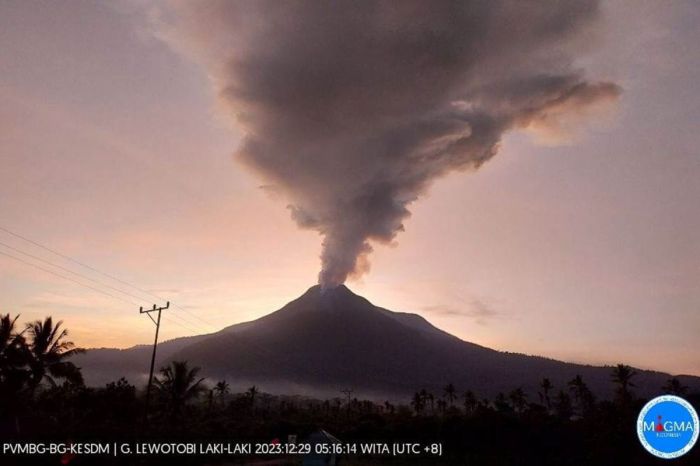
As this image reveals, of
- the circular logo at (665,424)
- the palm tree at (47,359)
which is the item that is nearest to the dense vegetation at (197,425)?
the palm tree at (47,359)

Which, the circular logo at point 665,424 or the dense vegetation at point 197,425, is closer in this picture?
the circular logo at point 665,424

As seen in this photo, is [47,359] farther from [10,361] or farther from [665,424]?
[665,424]

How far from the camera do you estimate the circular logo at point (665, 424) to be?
1991cm

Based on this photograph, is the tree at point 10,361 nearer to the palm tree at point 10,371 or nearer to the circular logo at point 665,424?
the palm tree at point 10,371

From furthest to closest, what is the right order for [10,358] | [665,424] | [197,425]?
[197,425], [10,358], [665,424]

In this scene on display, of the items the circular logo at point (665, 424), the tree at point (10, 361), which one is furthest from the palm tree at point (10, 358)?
the circular logo at point (665, 424)

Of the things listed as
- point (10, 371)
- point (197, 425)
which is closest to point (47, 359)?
point (10, 371)

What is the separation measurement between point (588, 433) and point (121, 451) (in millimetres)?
52142

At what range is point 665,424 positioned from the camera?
20.2 meters

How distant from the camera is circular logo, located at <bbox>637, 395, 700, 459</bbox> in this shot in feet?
65.3

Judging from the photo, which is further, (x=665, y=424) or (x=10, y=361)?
(x=10, y=361)

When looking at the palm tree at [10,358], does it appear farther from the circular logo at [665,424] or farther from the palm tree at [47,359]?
the circular logo at [665,424]

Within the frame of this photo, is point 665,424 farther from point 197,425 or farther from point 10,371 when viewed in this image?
point 197,425

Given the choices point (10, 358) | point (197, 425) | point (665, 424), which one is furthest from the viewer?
point (197, 425)
